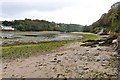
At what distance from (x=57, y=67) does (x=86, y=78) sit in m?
3.01

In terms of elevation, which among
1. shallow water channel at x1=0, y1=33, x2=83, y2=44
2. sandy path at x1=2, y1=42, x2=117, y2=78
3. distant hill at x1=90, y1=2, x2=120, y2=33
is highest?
distant hill at x1=90, y1=2, x2=120, y2=33

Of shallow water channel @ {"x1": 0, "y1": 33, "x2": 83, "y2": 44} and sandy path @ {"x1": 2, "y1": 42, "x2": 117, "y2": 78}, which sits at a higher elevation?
sandy path @ {"x1": 2, "y1": 42, "x2": 117, "y2": 78}

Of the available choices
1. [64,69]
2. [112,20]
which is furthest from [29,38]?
[64,69]

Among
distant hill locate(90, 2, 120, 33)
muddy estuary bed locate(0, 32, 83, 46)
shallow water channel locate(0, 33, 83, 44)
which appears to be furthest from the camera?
shallow water channel locate(0, 33, 83, 44)

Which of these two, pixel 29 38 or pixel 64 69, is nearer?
pixel 64 69

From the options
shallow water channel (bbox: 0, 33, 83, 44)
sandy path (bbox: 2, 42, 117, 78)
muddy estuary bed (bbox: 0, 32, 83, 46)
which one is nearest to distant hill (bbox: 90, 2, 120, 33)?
muddy estuary bed (bbox: 0, 32, 83, 46)

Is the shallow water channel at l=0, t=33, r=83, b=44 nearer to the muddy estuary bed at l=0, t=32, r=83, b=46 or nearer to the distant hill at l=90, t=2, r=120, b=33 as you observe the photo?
the muddy estuary bed at l=0, t=32, r=83, b=46

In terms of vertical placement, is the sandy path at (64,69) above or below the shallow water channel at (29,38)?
above

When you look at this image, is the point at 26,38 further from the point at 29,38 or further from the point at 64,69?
the point at 64,69

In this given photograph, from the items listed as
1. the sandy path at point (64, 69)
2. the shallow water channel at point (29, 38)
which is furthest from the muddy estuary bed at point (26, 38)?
the sandy path at point (64, 69)

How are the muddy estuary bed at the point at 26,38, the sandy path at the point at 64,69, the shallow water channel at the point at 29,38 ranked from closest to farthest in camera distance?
the sandy path at the point at 64,69 < the muddy estuary bed at the point at 26,38 < the shallow water channel at the point at 29,38

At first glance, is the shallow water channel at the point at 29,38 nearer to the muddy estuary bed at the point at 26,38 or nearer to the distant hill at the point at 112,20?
the muddy estuary bed at the point at 26,38

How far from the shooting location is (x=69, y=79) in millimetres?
12164

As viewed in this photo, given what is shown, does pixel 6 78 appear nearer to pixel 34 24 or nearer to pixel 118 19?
pixel 118 19
